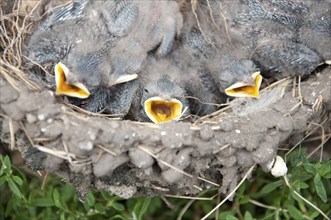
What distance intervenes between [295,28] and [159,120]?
59 cm

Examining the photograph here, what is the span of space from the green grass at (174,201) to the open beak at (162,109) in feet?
1.03

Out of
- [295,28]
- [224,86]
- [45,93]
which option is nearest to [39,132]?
[45,93]

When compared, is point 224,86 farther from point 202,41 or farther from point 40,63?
point 40,63

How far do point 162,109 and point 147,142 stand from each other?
0.24 m

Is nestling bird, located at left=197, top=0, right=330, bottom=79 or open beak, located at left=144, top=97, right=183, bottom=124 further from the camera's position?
nestling bird, located at left=197, top=0, right=330, bottom=79

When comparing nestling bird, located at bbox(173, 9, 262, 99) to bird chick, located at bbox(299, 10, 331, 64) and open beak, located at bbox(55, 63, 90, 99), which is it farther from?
open beak, located at bbox(55, 63, 90, 99)

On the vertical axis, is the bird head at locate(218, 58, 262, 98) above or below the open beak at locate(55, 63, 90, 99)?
below

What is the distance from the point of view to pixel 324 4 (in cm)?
218

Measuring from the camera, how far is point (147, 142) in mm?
1815

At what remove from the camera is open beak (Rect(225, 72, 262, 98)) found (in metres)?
2.03

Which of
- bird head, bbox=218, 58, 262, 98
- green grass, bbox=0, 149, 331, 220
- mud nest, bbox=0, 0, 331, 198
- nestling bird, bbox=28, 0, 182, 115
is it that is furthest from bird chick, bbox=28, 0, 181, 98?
green grass, bbox=0, 149, 331, 220

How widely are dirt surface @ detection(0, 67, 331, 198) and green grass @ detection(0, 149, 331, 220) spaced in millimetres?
160

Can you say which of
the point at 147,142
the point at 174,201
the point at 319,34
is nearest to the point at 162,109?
the point at 147,142

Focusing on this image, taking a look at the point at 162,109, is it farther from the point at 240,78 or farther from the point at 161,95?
the point at 240,78
